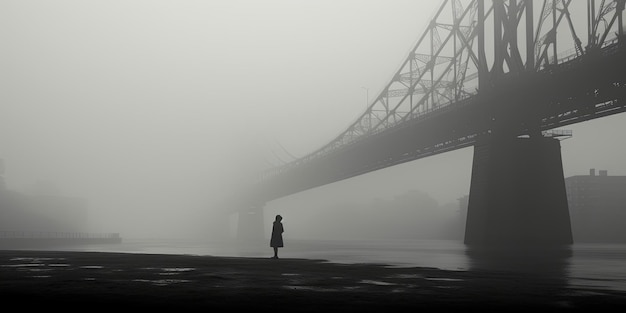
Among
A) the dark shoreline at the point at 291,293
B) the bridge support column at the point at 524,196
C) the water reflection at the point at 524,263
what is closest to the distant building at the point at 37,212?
the bridge support column at the point at 524,196

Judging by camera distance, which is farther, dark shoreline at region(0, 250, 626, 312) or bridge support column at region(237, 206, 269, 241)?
bridge support column at region(237, 206, 269, 241)

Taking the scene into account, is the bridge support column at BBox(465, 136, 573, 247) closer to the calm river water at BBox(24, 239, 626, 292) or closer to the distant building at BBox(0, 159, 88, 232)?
the calm river water at BBox(24, 239, 626, 292)

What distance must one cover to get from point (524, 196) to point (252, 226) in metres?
96.7

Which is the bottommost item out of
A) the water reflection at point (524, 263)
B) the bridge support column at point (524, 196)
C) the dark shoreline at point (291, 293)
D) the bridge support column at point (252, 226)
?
the dark shoreline at point (291, 293)

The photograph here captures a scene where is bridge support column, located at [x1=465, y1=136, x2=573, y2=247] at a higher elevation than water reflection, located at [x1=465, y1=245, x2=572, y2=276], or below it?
higher

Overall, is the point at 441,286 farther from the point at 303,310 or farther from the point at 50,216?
the point at 50,216

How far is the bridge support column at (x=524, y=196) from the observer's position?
180 ft

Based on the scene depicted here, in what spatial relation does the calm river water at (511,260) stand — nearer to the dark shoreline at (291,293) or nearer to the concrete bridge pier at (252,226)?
the dark shoreline at (291,293)

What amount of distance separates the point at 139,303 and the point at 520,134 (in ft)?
167

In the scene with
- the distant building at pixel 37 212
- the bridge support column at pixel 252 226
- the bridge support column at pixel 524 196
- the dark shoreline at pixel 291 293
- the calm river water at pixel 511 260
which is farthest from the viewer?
the distant building at pixel 37 212

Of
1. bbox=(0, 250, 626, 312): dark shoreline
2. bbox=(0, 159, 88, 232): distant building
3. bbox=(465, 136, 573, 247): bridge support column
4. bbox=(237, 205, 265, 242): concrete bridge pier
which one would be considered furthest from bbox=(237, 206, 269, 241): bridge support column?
bbox=(0, 250, 626, 312): dark shoreline

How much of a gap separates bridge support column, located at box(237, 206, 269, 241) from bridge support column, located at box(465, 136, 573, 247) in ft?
305

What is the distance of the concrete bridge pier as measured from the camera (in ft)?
483

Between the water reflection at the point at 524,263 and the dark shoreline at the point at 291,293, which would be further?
the water reflection at the point at 524,263
